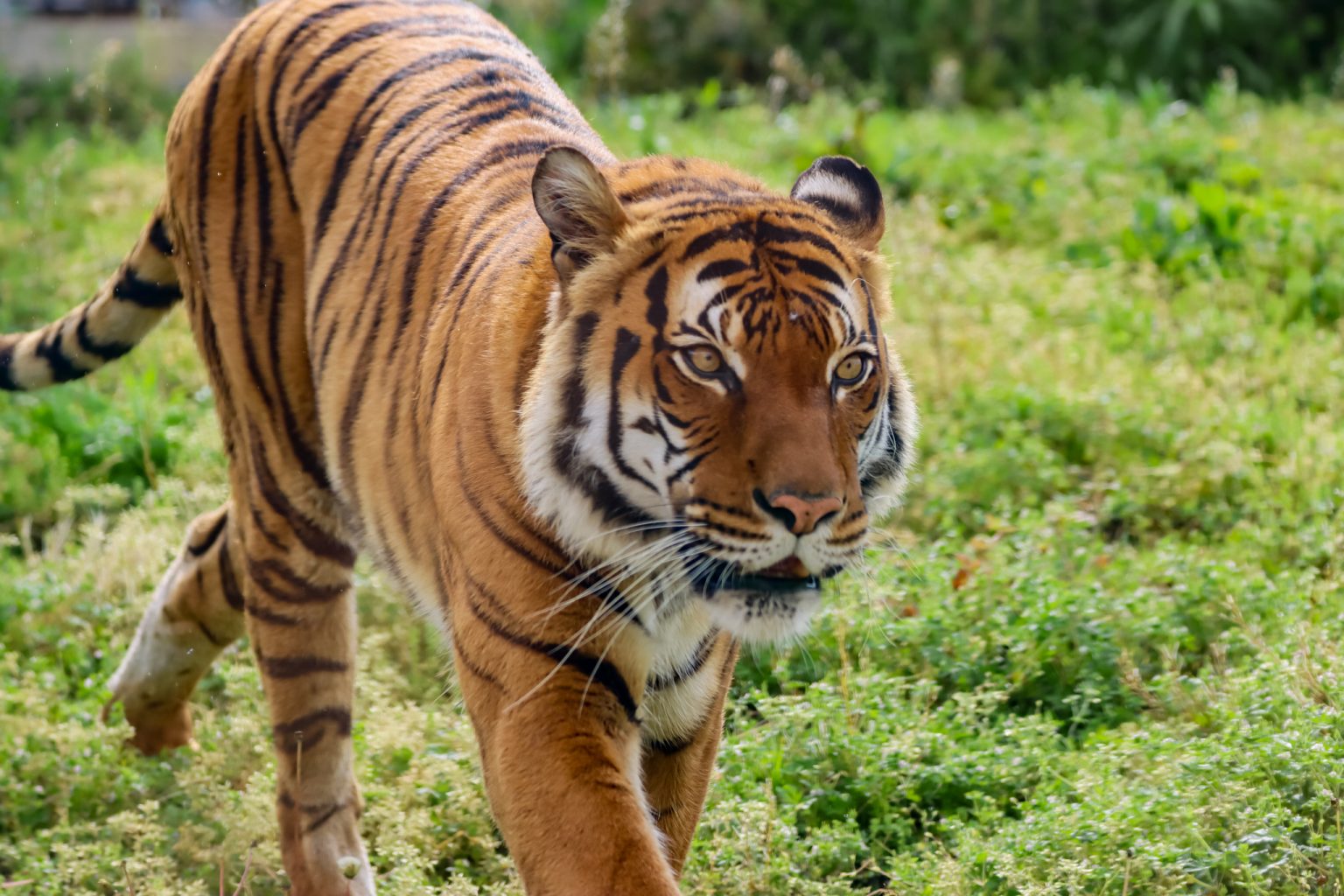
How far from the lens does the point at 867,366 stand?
245 centimetres

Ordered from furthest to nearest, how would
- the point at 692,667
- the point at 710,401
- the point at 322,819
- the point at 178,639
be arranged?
the point at 178,639 < the point at 322,819 < the point at 692,667 < the point at 710,401

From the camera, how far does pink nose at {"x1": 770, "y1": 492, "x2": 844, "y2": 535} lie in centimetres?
225

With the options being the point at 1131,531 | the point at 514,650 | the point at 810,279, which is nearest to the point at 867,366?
the point at 810,279

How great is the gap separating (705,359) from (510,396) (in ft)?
1.21

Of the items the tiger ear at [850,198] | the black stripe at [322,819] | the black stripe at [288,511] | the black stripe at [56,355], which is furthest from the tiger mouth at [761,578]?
the black stripe at [56,355]

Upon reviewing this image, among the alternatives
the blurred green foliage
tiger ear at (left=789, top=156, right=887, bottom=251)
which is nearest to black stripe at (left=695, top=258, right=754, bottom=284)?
tiger ear at (left=789, top=156, right=887, bottom=251)

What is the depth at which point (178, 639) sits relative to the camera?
392cm

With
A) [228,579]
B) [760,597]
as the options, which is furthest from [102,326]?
[760,597]

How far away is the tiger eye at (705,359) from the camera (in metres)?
2.37

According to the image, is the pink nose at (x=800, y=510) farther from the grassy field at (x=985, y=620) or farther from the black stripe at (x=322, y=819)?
the black stripe at (x=322, y=819)

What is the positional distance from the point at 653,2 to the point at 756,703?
6995 millimetres

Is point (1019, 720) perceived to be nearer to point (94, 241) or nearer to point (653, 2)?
point (94, 241)

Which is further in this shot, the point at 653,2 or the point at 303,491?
the point at 653,2

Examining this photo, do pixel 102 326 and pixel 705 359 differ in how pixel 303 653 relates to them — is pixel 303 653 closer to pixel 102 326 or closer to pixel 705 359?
pixel 102 326
